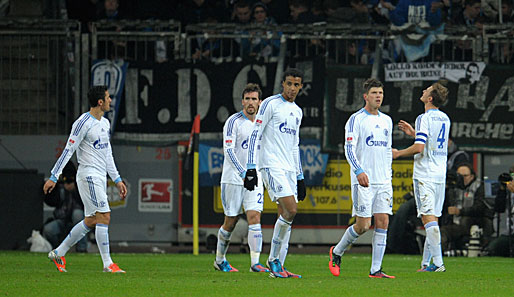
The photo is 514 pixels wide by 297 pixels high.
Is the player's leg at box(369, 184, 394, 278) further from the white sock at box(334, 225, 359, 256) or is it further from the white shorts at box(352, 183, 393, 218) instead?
the white sock at box(334, 225, 359, 256)

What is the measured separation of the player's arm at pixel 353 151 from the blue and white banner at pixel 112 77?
908cm

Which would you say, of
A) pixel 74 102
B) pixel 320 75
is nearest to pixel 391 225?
pixel 320 75

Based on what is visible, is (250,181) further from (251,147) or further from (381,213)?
(381,213)

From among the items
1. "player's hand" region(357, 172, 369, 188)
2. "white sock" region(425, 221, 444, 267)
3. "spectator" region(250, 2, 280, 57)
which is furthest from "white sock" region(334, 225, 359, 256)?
"spectator" region(250, 2, 280, 57)

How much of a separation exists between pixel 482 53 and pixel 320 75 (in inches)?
125

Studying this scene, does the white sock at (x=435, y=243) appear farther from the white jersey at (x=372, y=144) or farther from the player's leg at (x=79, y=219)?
the player's leg at (x=79, y=219)

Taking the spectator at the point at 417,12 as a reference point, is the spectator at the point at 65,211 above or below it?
below

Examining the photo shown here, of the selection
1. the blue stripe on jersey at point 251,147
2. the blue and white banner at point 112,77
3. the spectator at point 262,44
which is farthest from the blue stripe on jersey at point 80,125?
the spectator at point 262,44

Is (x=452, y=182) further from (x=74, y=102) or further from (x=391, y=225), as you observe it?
(x=74, y=102)

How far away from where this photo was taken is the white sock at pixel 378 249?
12.4 meters

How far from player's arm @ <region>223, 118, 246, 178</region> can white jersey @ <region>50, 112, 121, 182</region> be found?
1457 mm

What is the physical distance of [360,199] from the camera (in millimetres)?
12688

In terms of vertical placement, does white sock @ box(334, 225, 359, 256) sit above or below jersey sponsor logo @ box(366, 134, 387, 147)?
below

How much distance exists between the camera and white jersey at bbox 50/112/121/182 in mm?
13492
